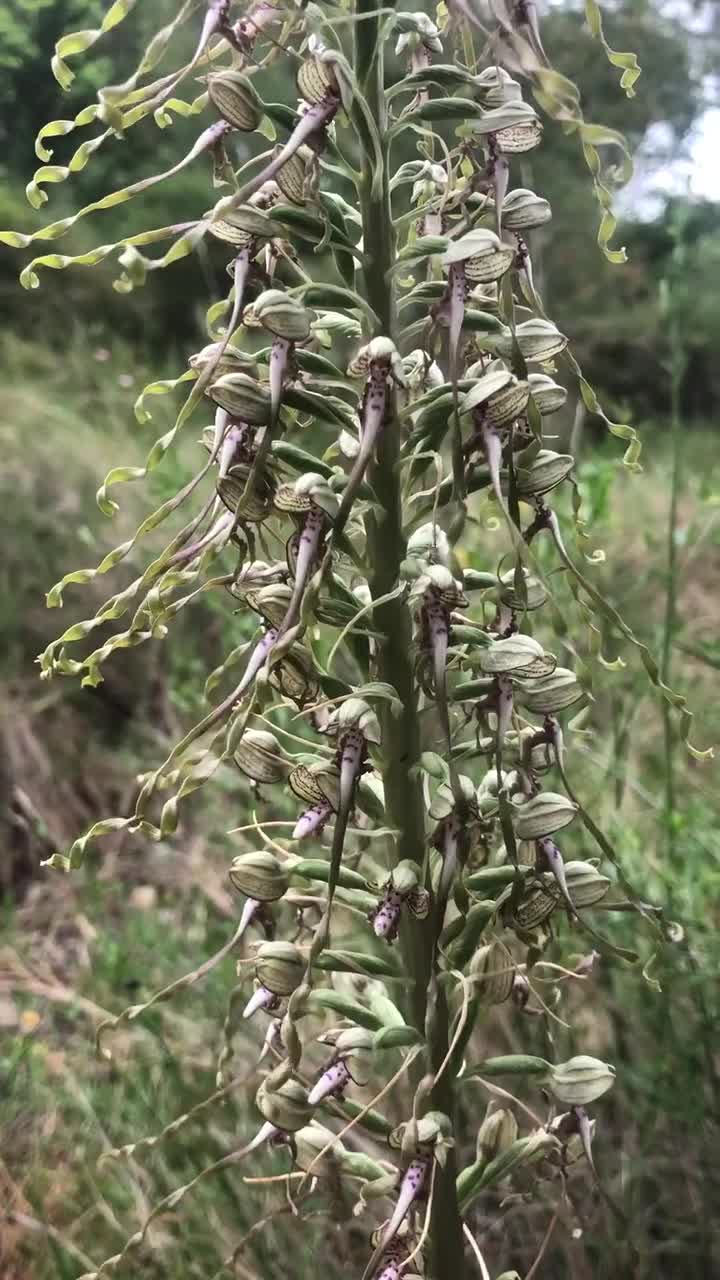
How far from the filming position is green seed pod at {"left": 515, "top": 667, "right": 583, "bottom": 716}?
0.75 metres

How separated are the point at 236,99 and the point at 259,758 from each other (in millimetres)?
456

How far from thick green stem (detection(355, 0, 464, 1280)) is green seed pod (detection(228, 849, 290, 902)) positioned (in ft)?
0.32

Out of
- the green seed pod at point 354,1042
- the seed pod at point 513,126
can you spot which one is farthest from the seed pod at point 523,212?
the green seed pod at point 354,1042

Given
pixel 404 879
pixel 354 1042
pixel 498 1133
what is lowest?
pixel 498 1133

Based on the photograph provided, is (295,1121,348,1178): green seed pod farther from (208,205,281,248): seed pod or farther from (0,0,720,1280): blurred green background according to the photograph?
(208,205,281,248): seed pod

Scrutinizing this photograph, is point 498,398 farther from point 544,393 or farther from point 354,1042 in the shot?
point 354,1042

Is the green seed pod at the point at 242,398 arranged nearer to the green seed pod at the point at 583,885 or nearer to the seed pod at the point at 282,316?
the seed pod at the point at 282,316

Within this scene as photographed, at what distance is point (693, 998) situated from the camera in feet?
3.78

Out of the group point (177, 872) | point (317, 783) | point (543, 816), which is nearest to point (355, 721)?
point (317, 783)

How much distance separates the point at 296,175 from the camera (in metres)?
0.66

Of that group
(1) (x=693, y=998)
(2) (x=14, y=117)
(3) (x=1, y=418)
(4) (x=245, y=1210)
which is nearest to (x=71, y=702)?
(3) (x=1, y=418)

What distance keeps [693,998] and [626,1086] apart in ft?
0.57

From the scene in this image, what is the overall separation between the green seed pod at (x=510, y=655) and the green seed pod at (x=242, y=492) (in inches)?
7.2

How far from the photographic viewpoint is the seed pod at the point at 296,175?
659 millimetres
